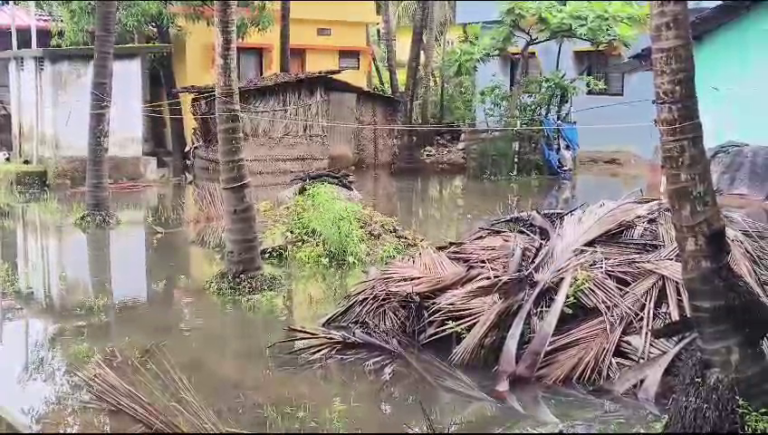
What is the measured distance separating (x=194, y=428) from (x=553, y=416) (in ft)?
7.47

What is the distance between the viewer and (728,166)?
10484 mm

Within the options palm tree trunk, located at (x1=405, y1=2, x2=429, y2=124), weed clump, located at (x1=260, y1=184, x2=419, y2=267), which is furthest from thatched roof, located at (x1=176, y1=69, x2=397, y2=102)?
weed clump, located at (x1=260, y1=184, x2=419, y2=267)

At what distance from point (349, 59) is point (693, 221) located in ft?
40.2

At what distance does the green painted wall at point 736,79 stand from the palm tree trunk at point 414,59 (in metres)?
4.73

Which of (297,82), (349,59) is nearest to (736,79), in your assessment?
(297,82)

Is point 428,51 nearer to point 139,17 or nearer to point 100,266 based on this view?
point 139,17

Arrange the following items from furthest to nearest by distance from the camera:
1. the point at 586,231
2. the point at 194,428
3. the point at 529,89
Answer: the point at 529,89
the point at 586,231
the point at 194,428

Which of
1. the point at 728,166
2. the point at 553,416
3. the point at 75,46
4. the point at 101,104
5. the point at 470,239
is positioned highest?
the point at 75,46

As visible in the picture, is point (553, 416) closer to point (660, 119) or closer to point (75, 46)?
point (660, 119)

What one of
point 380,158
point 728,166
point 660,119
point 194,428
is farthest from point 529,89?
point 194,428

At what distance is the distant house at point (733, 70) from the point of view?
10.6m

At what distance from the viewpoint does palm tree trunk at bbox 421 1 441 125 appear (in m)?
14.2

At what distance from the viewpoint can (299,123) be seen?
1359 cm

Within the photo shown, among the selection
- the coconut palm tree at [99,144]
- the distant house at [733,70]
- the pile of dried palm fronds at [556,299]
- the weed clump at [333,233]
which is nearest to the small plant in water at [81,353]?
the pile of dried palm fronds at [556,299]
